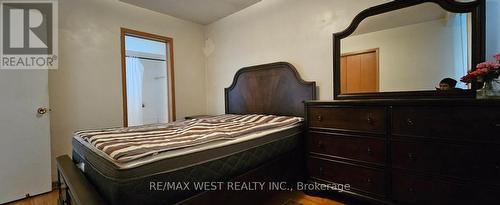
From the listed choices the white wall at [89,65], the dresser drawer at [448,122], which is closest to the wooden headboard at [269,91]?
the dresser drawer at [448,122]

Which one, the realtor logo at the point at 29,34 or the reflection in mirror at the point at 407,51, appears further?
the realtor logo at the point at 29,34

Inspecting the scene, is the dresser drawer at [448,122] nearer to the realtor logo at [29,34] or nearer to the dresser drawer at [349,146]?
the dresser drawer at [349,146]

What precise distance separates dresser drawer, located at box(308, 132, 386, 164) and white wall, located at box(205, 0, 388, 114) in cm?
63

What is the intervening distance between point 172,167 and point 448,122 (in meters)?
1.68

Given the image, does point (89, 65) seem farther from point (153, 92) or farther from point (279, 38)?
point (279, 38)

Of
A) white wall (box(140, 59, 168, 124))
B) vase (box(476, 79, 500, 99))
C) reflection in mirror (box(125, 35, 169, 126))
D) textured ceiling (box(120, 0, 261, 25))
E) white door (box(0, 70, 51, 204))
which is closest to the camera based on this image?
vase (box(476, 79, 500, 99))

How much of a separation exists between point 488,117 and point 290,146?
129 centimetres

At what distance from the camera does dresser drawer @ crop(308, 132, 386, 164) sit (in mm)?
1699

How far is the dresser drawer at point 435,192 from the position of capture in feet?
4.43

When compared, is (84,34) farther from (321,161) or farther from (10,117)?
(321,161)

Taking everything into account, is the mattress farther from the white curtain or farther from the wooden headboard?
the white curtain

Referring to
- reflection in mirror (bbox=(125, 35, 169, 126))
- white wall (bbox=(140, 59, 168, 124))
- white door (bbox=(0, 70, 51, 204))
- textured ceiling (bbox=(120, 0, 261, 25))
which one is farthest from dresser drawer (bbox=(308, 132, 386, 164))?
white wall (bbox=(140, 59, 168, 124))

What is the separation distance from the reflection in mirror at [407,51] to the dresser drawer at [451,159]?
562 millimetres

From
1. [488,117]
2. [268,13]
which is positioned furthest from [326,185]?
[268,13]
